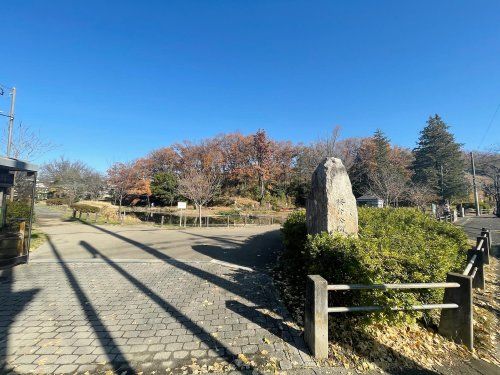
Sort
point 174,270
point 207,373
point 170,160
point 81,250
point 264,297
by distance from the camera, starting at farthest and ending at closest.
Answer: point 170,160 → point 81,250 → point 174,270 → point 264,297 → point 207,373

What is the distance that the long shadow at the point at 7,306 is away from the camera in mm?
2864

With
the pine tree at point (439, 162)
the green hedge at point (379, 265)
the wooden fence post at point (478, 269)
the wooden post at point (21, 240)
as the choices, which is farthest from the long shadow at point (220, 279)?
the pine tree at point (439, 162)

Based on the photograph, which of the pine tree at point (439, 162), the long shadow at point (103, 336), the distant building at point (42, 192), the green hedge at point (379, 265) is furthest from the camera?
the distant building at point (42, 192)

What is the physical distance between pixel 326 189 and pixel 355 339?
252 cm

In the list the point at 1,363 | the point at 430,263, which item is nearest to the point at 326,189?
the point at 430,263

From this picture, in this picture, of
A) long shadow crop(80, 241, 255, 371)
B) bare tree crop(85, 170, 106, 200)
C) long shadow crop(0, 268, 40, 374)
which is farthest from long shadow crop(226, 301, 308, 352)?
bare tree crop(85, 170, 106, 200)

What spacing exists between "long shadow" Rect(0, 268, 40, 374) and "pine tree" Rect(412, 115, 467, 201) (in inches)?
1421

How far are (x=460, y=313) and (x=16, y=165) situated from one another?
9110 millimetres

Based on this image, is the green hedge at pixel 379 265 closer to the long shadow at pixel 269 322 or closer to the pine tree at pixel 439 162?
the long shadow at pixel 269 322

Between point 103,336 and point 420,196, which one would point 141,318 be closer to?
point 103,336

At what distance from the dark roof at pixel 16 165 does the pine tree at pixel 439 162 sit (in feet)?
117

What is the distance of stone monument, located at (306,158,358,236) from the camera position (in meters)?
4.73

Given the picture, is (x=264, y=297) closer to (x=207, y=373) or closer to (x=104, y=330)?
(x=207, y=373)

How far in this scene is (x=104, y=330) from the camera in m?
3.37
